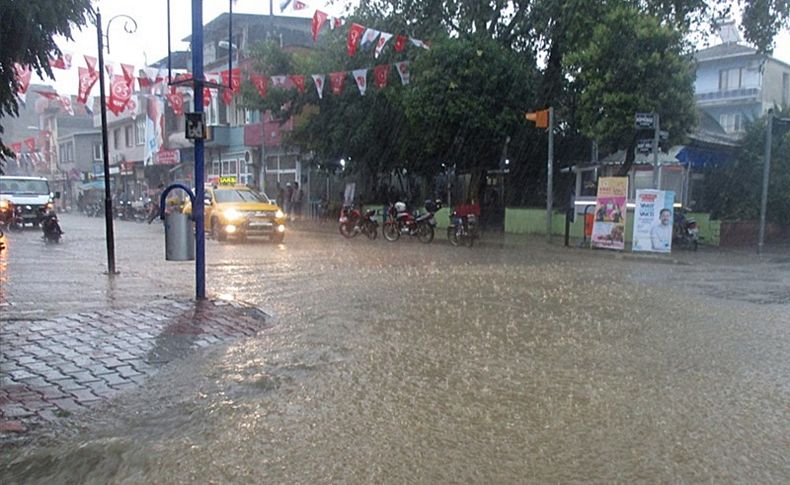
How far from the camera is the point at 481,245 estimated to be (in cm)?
1994

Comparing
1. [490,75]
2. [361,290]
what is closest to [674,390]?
[361,290]

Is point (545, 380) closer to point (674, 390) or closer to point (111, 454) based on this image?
point (674, 390)

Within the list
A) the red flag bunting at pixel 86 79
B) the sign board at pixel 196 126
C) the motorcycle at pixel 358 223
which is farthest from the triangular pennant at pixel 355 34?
the sign board at pixel 196 126

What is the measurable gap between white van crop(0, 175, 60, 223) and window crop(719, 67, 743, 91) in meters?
43.0

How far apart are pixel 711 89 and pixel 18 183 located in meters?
43.9

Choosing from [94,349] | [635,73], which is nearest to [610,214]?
[635,73]

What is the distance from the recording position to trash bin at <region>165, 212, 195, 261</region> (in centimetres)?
892

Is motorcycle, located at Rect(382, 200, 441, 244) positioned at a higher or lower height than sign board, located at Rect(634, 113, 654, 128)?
lower

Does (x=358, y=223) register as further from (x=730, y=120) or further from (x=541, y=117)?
(x=730, y=120)

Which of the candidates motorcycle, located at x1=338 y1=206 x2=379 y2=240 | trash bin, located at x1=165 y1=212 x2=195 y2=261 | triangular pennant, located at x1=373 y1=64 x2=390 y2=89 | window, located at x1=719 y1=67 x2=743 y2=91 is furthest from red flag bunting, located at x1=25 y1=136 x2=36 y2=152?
trash bin, located at x1=165 y1=212 x2=195 y2=261

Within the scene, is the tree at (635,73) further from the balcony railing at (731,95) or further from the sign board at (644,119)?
the balcony railing at (731,95)

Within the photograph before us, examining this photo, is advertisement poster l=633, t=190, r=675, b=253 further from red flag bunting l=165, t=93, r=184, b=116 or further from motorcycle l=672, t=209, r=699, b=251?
red flag bunting l=165, t=93, r=184, b=116

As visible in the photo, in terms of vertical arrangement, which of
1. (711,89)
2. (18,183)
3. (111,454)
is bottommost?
(111,454)

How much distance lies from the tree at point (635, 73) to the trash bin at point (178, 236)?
13.4m
